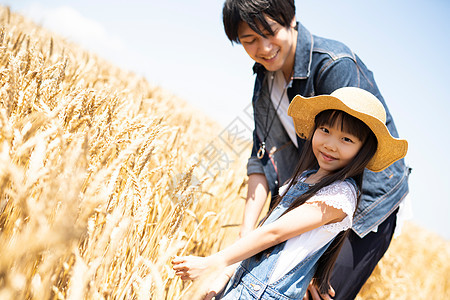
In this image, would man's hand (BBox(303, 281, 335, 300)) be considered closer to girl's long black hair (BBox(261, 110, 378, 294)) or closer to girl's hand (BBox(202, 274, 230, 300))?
girl's long black hair (BBox(261, 110, 378, 294))

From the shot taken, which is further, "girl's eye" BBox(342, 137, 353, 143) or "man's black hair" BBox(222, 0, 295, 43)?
"man's black hair" BBox(222, 0, 295, 43)

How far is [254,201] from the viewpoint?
4.47ft

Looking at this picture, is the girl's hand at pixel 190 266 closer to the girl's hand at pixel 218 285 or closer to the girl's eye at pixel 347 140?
the girl's hand at pixel 218 285

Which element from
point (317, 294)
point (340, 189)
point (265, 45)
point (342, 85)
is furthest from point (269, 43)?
point (317, 294)

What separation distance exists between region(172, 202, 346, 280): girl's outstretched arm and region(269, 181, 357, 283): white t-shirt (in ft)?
0.09

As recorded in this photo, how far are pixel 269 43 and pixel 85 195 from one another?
3.03ft

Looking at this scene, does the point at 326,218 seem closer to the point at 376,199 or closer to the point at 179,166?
the point at 376,199

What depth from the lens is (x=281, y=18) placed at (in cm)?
121

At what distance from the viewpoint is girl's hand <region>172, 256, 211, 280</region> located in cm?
86

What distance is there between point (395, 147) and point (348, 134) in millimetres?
144

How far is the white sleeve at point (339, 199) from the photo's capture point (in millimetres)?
881

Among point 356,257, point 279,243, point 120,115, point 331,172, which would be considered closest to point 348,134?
point 331,172

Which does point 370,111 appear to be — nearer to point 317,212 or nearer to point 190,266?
point 317,212

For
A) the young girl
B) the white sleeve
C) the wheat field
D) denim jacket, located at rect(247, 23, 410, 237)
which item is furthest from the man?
the wheat field
